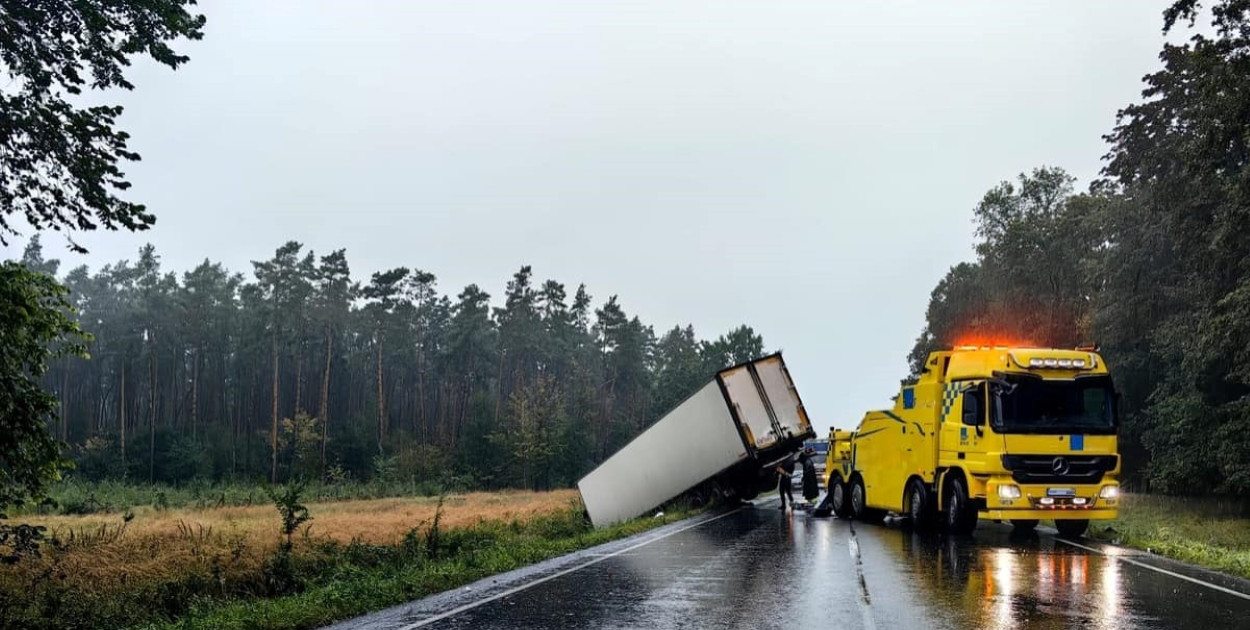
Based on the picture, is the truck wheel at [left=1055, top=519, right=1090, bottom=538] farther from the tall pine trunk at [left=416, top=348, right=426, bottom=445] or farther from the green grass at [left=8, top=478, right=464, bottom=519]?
the tall pine trunk at [left=416, top=348, right=426, bottom=445]

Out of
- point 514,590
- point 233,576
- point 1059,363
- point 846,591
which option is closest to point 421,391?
point 233,576

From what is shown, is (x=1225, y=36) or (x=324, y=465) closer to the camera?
(x=1225, y=36)

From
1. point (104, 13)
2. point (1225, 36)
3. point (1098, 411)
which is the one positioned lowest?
point (1098, 411)

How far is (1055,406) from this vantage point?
16.4m

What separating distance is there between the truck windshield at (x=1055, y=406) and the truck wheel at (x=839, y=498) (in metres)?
7.32

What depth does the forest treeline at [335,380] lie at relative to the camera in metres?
78.7

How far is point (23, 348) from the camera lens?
10.9 metres

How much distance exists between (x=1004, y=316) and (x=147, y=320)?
7777cm

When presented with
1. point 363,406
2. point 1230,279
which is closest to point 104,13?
point 1230,279

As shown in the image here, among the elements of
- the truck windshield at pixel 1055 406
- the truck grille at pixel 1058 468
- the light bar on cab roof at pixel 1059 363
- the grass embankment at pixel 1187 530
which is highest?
the light bar on cab roof at pixel 1059 363

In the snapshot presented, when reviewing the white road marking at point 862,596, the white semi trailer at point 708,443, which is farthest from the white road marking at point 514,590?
the white semi trailer at point 708,443

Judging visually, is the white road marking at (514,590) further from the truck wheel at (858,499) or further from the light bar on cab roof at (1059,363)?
the light bar on cab roof at (1059,363)

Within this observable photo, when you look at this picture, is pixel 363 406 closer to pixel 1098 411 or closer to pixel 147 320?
pixel 147 320

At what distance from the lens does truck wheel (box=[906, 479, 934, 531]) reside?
18.1 meters
